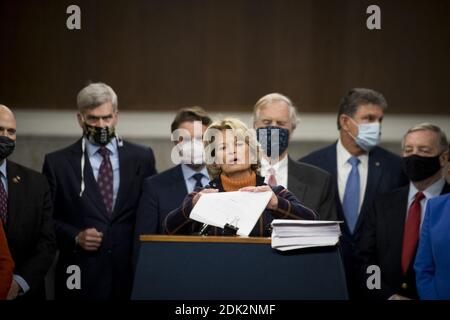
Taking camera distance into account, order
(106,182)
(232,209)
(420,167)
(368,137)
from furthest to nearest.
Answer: (368,137)
(106,182)
(420,167)
(232,209)

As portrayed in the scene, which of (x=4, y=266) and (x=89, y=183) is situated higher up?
(x=89, y=183)

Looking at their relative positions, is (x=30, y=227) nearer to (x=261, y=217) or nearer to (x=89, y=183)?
(x=89, y=183)

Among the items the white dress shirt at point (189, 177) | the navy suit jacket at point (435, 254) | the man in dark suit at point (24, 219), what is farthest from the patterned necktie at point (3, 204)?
the navy suit jacket at point (435, 254)

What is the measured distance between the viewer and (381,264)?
439cm

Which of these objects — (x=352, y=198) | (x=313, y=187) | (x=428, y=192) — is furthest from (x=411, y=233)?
(x=313, y=187)

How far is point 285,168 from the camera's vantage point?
4.43 metres

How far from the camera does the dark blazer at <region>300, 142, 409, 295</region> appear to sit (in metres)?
4.58

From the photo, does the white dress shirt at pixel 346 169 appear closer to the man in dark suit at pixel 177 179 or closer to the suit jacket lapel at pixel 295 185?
the suit jacket lapel at pixel 295 185

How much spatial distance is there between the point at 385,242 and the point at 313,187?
0.51 m

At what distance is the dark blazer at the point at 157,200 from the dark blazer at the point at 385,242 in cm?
106

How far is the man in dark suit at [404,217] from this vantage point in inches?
170

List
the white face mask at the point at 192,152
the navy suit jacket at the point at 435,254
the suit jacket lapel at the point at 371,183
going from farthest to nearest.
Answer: the suit jacket lapel at the point at 371,183 < the white face mask at the point at 192,152 < the navy suit jacket at the point at 435,254

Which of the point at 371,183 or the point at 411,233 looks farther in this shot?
the point at 371,183
